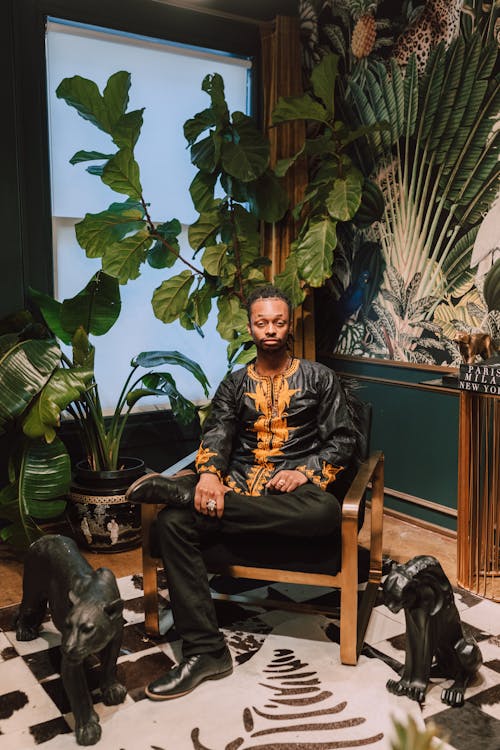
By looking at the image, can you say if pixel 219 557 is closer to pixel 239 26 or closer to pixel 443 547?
pixel 443 547

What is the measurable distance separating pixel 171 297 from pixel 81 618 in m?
1.99

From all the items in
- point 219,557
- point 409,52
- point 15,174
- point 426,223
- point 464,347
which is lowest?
point 219,557

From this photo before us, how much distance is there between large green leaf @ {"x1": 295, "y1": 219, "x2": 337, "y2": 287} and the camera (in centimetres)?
346

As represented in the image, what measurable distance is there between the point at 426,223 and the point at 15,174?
2036 mm

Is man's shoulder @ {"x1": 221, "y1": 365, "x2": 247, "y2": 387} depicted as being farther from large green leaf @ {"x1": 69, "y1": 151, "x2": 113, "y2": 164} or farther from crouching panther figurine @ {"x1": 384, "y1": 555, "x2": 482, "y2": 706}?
large green leaf @ {"x1": 69, "y1": 151, "x2": 113, "y2": 164}

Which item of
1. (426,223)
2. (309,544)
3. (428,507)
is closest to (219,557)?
(309,544)

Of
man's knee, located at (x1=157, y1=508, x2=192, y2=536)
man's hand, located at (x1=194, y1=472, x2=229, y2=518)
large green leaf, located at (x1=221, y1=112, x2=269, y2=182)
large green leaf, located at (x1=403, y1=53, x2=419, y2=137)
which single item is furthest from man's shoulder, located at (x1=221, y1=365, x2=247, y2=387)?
large green leaf, located at (x1=403, y1=53, x2=419, y2=137)

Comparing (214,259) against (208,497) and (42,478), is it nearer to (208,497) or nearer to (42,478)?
(42,478)

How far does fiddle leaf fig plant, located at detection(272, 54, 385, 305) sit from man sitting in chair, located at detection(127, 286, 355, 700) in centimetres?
93

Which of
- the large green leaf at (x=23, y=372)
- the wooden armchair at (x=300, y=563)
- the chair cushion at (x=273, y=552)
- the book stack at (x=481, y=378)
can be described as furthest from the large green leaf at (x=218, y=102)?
the chair cushion at (x=273, y=552)

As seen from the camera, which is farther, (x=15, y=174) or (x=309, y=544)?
(x=15, y=174)

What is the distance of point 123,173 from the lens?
3.25 meters

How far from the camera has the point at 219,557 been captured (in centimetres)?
231

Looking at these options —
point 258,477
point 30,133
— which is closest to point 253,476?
point 258,477
